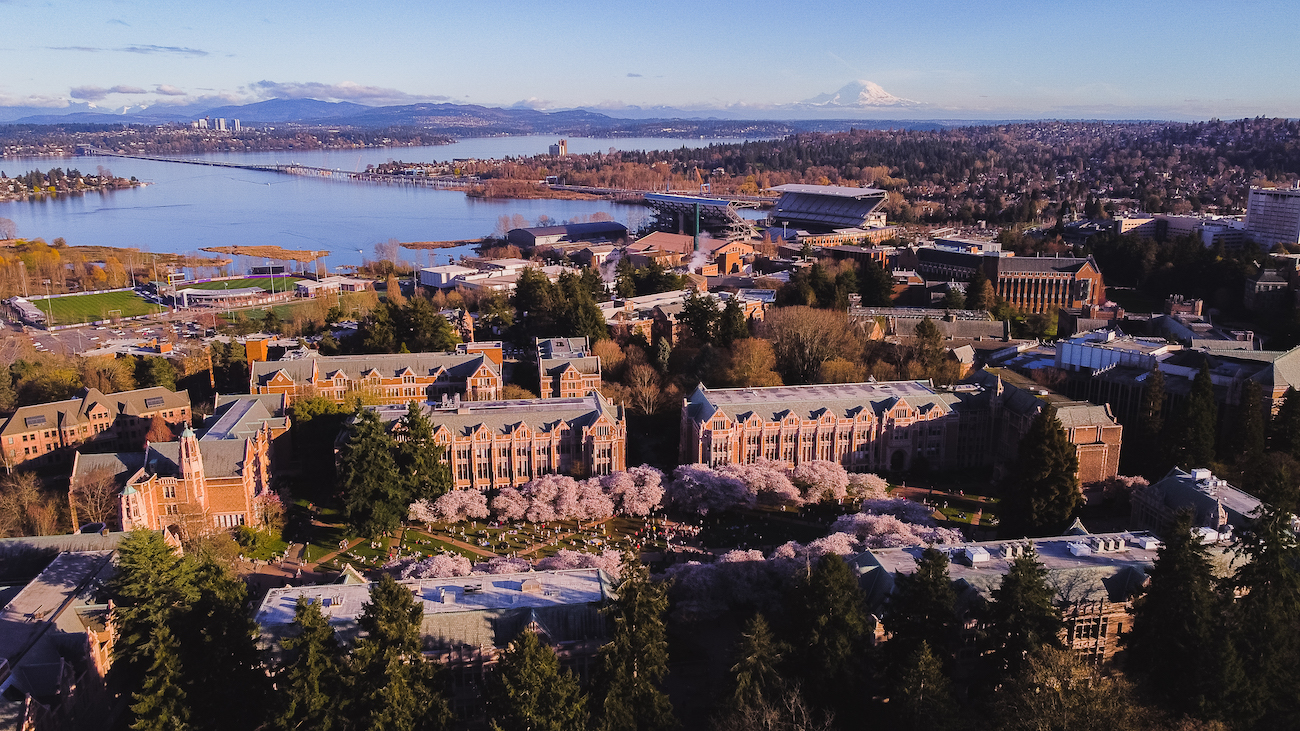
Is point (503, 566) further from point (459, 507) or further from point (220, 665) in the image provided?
point (220, 665)

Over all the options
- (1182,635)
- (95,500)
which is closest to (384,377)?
(95,500)

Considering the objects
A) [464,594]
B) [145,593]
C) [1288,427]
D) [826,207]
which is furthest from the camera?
[826,207]

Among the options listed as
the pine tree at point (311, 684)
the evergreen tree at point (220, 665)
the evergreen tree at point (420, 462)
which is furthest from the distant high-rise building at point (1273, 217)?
the evergreen tree at point (220, 665)

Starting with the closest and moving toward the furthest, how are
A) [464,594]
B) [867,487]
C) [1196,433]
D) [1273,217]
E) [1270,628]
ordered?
1. [1270,628]
2. [464,594]
3. [1196,433]
4. [867,487]
5. [1273,217]

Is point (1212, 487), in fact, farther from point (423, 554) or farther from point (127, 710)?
point (127, 710)

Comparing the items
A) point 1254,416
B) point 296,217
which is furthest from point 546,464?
point 296,217

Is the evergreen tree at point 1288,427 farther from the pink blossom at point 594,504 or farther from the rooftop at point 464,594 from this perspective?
the rooftop at point 464,594
